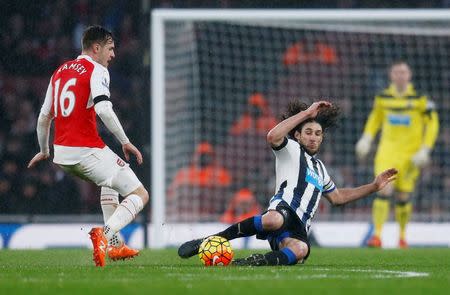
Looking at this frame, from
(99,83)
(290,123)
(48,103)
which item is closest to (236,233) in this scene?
(290,123)

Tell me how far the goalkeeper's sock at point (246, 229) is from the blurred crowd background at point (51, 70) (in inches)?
296

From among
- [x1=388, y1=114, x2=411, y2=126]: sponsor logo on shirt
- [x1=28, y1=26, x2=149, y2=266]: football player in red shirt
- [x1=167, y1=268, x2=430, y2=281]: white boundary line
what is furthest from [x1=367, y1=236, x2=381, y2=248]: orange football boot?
[x1=167, y1=268, x2=430, y2=281]: white boundary line

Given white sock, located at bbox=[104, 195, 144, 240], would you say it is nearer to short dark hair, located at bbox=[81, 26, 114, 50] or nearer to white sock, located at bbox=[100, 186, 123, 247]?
white sock, located at bbox=[100, 186, 123, 247]

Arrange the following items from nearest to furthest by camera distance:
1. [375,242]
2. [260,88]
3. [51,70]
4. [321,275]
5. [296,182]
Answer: [321,275]
[296,182]
[375,242]
[260,88]
[51,70]

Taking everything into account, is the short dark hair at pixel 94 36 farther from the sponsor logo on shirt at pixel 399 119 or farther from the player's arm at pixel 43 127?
the sponsor logo on shirt at pixel 399 119

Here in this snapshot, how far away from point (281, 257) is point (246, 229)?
1.15ft

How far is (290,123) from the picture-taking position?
7922 mm

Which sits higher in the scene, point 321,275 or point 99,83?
point 99,83

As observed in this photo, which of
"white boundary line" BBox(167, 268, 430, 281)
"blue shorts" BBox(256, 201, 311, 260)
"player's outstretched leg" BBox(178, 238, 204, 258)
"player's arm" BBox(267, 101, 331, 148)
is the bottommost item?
"white boundary line" BBox(167, 268, 430, 281)

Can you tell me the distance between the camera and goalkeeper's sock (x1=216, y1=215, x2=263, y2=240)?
791 centimetres

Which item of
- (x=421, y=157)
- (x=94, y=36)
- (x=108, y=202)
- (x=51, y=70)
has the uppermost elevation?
(x=51, y=70)

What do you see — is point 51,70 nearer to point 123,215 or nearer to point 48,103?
point 48,103

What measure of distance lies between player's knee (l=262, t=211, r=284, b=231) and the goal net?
5848 mm

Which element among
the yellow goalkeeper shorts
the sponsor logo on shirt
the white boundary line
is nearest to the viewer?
the white boundary line
